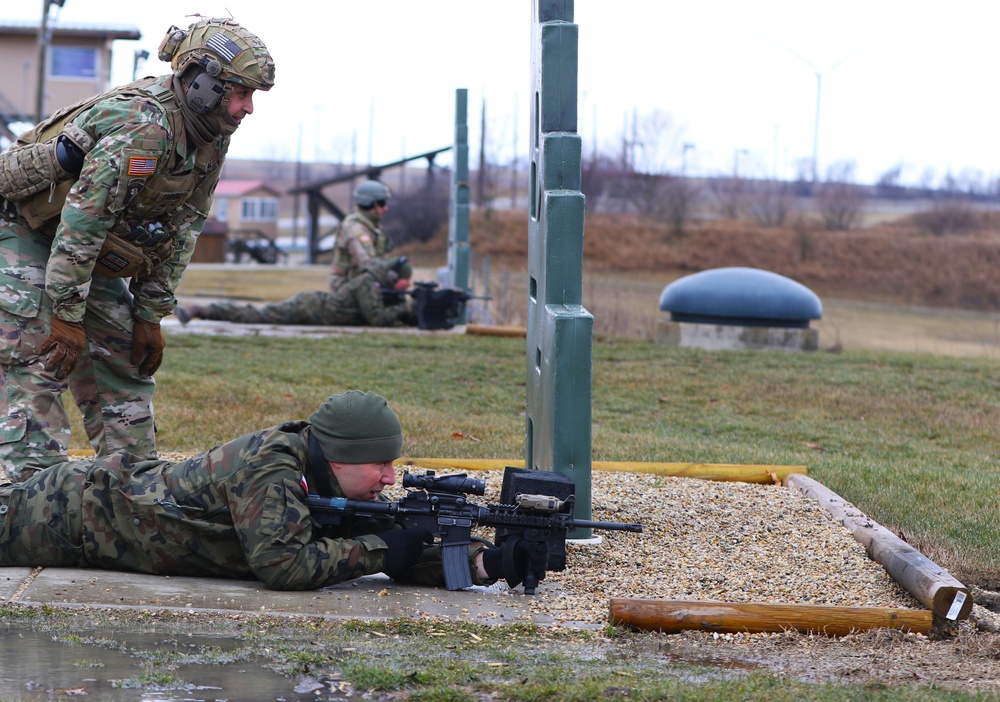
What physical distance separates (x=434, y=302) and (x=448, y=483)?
9926mm

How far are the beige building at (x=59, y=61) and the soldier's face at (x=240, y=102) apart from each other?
38.7 metres

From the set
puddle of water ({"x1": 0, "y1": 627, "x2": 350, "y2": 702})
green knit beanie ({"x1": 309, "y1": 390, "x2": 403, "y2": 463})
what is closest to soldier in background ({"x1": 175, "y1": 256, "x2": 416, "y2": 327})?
green knit beanie ({"x1": 309, "y1": 390, "x2": 403, "y2": 463})

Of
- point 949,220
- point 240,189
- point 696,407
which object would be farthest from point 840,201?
point 696,407

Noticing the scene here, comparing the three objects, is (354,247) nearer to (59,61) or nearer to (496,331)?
(496,331)

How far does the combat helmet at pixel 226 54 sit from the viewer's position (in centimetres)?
488

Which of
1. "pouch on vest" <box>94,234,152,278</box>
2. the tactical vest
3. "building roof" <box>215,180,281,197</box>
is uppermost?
"building roof" <box>215,180,281,197</box>

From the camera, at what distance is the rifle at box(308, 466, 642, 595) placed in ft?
14.8

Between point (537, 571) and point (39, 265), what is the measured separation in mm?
2367

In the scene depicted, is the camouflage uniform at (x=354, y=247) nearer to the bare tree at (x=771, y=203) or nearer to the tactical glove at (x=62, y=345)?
the tactical glove at (x=62, y=345)

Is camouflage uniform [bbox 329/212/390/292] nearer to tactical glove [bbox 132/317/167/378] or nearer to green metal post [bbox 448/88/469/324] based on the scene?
green metal post [bbox 448/88/469/324]

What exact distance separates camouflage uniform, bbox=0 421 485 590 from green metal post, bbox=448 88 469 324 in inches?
451

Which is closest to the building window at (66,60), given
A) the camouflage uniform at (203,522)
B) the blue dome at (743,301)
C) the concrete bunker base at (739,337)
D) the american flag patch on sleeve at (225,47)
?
the blue dome at (743,301)

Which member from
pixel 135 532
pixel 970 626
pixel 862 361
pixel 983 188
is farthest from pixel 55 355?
pixel 983 188

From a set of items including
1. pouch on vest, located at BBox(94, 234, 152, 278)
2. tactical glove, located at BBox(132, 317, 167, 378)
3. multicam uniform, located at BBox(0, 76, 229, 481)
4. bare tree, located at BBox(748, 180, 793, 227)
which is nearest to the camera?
multicam uniform, located at BBox(0, 76, 229, 481)
